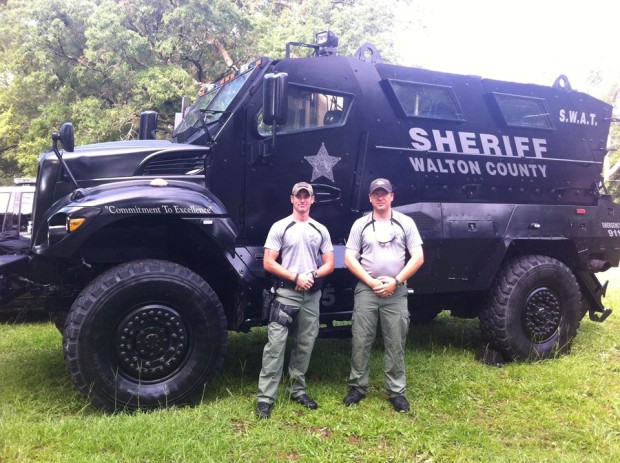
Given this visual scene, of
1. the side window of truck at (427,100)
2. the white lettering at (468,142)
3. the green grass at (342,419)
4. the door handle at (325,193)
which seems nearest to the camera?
the green grass at (342,419)

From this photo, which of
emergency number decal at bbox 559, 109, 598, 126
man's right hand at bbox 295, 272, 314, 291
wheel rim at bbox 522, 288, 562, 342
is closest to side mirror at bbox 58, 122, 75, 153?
man's right hand at bbox 295, 272, 314, 291

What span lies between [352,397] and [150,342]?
160cm

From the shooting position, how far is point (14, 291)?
4.34 metres

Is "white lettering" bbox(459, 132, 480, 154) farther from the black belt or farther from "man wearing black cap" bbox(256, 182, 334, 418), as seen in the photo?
the black belt

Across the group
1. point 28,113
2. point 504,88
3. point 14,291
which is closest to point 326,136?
point 504,88

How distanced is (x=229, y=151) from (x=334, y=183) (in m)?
0.99

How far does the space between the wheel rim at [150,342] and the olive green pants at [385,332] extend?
4.39 ft

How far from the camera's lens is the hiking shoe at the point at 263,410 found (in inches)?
155

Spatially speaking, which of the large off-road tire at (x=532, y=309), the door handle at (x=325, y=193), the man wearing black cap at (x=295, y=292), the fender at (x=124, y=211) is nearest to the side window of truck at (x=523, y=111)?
the large off-road tire at (x=532, y=309)

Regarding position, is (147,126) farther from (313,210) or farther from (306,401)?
(306,401)

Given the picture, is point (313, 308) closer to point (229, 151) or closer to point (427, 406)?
point (427, 406)

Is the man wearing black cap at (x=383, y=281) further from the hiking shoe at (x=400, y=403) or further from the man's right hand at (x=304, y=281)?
the man's right hand at (x=304, y=281)

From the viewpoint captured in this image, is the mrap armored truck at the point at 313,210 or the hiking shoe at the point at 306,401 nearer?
the mrap armored truck at the point at 313,210

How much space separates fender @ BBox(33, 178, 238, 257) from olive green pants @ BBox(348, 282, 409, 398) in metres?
1.15
